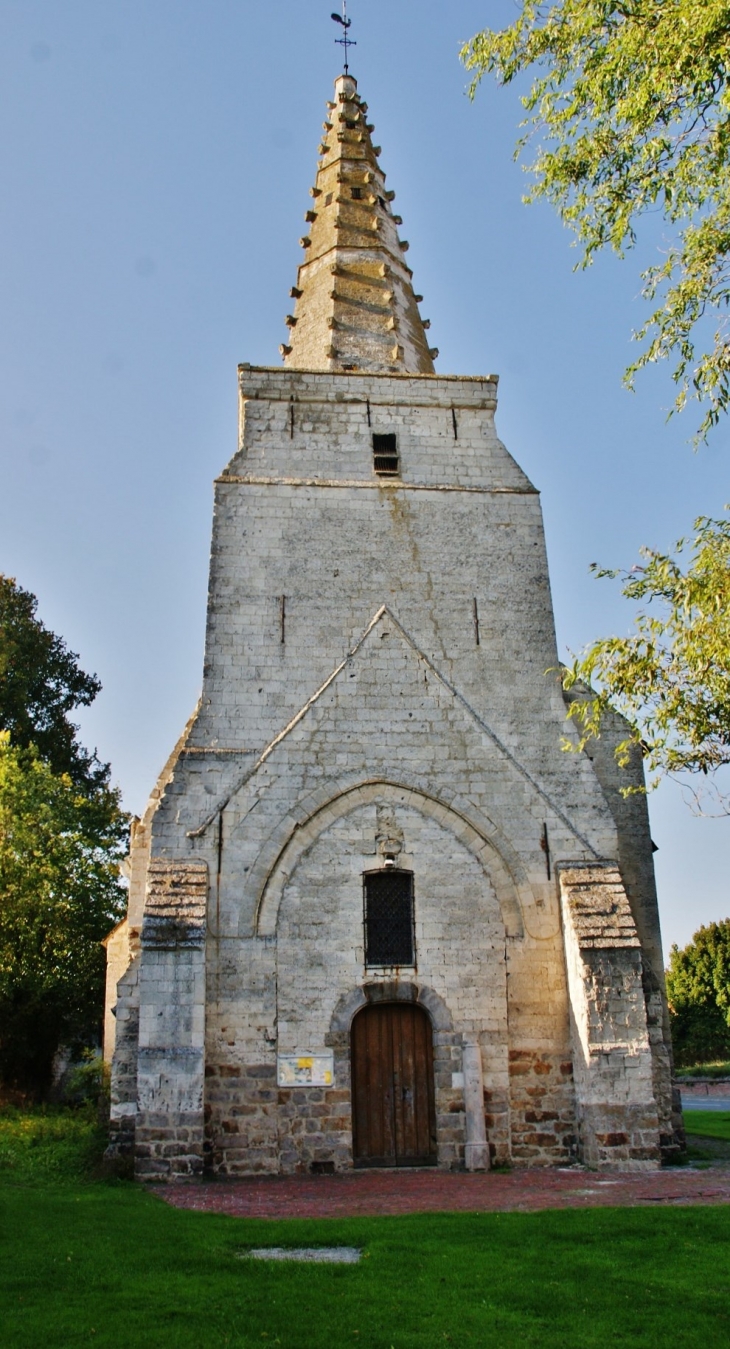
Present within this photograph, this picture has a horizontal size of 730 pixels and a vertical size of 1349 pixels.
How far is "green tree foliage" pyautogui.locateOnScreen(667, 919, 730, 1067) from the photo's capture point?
140 ft

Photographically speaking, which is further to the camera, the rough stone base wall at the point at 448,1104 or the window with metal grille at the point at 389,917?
the window with metal grille at the point at 389,917

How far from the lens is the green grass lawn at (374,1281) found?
240 inches

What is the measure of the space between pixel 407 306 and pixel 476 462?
A: 4.60m

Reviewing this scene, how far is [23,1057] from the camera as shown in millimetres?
24141

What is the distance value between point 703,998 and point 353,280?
33.9 metres

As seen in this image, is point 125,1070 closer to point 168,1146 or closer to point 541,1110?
point 168,1146

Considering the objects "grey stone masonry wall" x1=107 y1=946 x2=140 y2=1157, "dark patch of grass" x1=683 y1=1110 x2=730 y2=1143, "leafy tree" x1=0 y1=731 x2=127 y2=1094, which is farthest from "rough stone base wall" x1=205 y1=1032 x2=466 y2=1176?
"leafy tree" x1=0 y1=731 x2=127 y2=1094

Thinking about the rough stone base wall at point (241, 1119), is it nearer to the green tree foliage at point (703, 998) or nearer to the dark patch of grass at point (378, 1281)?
the dark patch of grass at point (378, 1281)

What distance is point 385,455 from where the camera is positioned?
18.2m

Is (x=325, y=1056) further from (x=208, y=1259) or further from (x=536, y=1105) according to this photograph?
(x=208, y=1259)

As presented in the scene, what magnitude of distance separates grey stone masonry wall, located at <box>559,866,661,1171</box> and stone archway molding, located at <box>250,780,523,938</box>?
2.81ft

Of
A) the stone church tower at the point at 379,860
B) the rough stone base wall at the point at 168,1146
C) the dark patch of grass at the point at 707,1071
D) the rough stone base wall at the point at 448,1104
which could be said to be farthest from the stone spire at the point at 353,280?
the dark patch of grass at the point at 707,1071

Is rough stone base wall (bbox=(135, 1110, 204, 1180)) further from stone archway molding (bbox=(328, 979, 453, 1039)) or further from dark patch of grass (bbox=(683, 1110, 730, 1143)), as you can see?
dark patch of grass (bbox=(683, 1110, 730, 1143))

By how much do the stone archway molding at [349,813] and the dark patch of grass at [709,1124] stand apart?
6.38 metres
